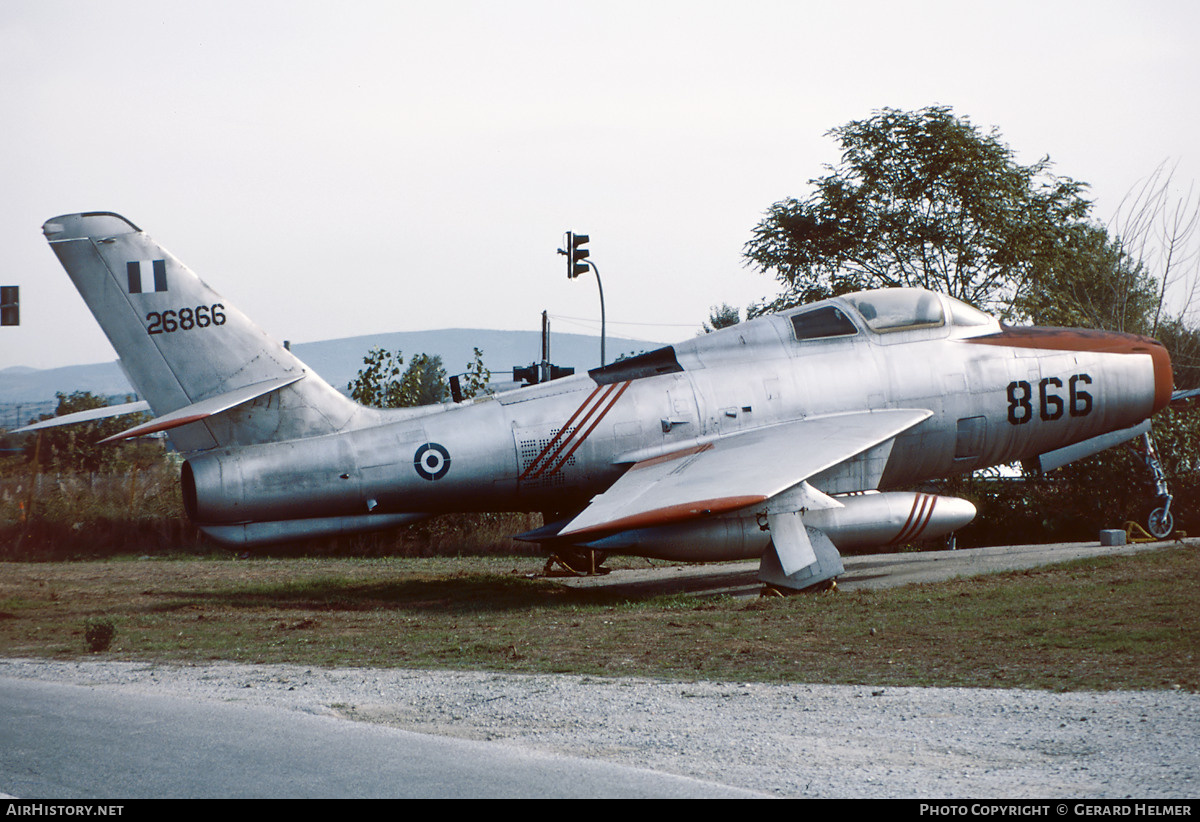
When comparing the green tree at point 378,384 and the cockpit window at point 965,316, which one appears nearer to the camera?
the cockpit window at point 965,316

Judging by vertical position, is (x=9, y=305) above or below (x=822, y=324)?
above

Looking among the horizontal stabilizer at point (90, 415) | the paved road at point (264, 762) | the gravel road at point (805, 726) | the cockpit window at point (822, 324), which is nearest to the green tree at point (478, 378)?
the horizontal stabilizer at point (90, 415)

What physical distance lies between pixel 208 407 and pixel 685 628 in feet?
21.5

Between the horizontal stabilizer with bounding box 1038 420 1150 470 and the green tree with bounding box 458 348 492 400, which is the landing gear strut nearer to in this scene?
the horizontal stabilizer with bounding box 1038 420 1150 470

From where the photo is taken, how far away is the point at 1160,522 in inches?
701

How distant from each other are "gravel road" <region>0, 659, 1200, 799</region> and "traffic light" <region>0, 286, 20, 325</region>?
16324 millimetres

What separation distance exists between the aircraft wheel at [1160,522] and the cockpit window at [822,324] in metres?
6.46

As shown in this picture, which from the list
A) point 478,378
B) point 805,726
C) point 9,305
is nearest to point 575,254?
point 478,378

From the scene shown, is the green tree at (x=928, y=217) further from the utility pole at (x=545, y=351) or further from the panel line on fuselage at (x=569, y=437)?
the panel line on fuselage at (x=569, y=437)

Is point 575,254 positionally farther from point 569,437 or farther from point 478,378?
point 569,437

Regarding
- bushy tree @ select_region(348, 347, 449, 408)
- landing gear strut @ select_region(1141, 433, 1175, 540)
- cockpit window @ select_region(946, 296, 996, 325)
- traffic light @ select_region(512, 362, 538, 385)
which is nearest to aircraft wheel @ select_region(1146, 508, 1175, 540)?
landing gear strut @ select_region(1141, 433, 1175, 540)

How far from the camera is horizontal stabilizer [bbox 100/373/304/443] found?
41.2ft

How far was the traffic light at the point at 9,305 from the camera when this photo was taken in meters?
22.9

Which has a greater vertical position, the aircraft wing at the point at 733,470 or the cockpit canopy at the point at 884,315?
the cockpit canopy at the point at 884,315
